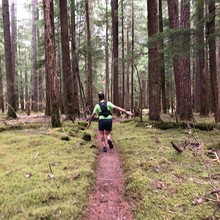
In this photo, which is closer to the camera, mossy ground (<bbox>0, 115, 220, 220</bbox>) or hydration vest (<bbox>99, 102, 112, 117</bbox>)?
mossy ground (<bbox>0, 115, 220, 220</bbox>)

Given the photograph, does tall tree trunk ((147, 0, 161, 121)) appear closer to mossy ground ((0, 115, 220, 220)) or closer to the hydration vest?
mossy ground ((0, 115, 220, 220))

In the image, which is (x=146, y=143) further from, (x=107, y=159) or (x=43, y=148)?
(x=43, y=148)

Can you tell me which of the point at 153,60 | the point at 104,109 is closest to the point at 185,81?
the point at 153,60

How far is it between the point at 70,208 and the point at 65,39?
10909 millimetres

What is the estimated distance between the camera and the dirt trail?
394cm

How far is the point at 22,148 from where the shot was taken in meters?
7.20

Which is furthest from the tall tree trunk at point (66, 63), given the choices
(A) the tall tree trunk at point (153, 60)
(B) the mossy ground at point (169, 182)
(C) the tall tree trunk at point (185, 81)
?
(B) the mossy ground at point (169, 182)

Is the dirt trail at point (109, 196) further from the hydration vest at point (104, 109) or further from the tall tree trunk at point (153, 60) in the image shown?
the tall tree trunk at point (153, 60)

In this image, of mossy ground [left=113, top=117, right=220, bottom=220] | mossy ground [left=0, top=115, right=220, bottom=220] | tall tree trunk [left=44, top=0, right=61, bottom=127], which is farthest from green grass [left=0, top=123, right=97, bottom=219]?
tall tree trunk [left=44, top=0, right=61, bottom=127]

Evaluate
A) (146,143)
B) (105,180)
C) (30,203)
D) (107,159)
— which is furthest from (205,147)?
(30,203)

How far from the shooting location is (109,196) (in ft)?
15.0

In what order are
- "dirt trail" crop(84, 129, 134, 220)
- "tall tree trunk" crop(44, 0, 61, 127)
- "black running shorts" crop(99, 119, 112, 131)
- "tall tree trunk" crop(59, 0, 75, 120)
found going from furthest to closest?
1. "tall tree trunk" crop(59, 0, 75, 120)
2. "tall tree trunk" crop(44, 0, 61, 127)
3. "black running shorts" crop(99, 119, 112, 131)
4. "dirt trail" crop(84, 129, 134, 220)

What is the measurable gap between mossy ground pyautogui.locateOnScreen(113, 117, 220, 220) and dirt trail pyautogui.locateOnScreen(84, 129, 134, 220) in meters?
0.17

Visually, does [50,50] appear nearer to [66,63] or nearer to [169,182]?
[66,63]
